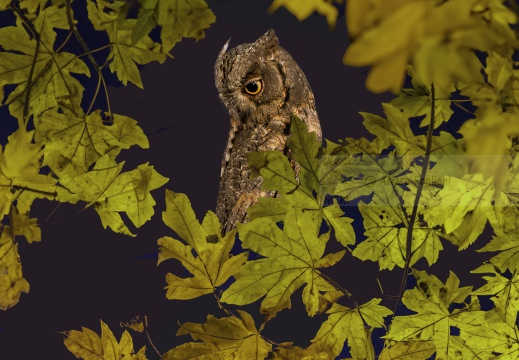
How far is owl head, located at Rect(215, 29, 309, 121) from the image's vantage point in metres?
0.77

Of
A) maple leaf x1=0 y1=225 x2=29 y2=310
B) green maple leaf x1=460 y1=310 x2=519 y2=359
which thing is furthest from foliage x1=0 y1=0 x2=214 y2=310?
green maple leaf x1=460 y1=310 x2=519 y2=359

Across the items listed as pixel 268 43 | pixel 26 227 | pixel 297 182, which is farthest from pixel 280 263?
pixel 268 43

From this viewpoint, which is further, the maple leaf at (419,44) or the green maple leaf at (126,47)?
the green maple leaf at (126,47)

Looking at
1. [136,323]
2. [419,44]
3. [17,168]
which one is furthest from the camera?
[136,323]

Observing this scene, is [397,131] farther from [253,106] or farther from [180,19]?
[253,106]

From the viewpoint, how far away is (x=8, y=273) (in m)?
0.32

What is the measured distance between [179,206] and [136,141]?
77 millimetres

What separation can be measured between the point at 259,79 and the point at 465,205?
55 cm

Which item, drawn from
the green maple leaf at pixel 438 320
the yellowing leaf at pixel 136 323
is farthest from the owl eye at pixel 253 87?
the green maple leaf at pixel 438 320

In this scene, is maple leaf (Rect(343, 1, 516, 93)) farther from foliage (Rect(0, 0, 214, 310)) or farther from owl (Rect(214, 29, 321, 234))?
owl (Rect(214, 29, 321, 234))

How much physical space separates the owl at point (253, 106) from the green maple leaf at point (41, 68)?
382 millimetres

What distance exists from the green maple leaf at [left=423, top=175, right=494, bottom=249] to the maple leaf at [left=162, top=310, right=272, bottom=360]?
118mm

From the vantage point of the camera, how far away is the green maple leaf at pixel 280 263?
29 cm

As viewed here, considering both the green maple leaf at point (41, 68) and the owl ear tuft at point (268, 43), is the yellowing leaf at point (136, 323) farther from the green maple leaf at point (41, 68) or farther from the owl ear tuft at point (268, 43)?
the owl ear tuft at point (268, 43)
